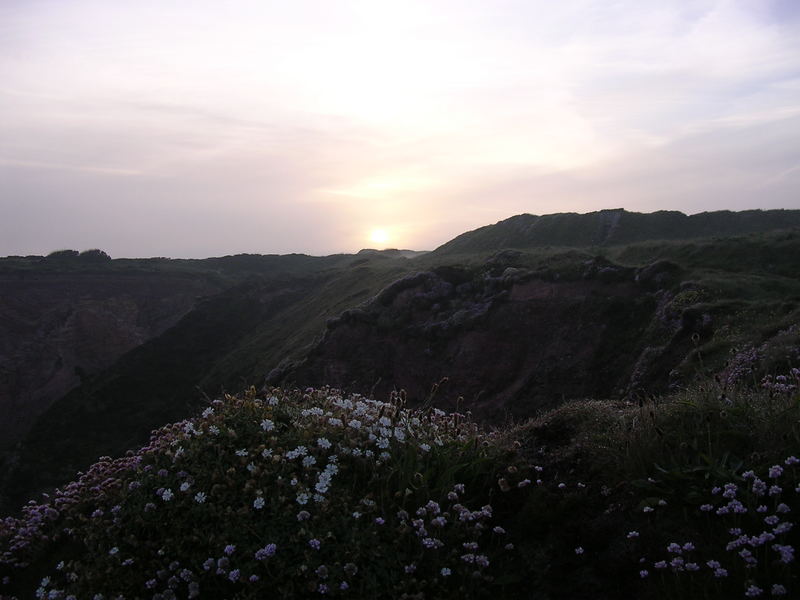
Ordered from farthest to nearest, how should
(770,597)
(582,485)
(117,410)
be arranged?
(117,410) → (582,485) → (770,597)

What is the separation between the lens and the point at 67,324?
45.4 m

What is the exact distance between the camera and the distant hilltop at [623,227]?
48.3m

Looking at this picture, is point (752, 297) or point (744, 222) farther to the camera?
point (744, 222)

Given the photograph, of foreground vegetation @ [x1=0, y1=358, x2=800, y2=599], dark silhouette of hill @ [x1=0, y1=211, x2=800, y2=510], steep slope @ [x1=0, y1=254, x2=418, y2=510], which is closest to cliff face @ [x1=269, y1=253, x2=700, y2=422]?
dark silhouette of hill @ [x1=0, y1=211, x2=800, y2=510]

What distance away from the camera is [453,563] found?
3.95m

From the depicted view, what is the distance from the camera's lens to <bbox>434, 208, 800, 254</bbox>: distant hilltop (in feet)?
159

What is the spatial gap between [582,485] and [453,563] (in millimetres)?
1204

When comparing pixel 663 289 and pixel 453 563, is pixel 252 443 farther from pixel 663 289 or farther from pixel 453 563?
pixel 663 289

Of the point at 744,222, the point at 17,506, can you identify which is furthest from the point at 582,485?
the point at 744,222

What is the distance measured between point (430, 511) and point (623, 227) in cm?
5028

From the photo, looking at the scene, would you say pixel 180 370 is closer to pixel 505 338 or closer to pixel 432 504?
pixel 505 338

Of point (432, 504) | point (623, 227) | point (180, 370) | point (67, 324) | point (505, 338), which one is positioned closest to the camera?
point (432, 504)

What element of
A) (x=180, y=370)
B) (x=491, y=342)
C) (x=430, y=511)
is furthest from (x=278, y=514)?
(x=180, y=370)

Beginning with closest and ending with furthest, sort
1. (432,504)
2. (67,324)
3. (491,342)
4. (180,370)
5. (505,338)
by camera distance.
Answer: (432,504)
(505,338)
(491,342)
(180,370)
(67,324)
